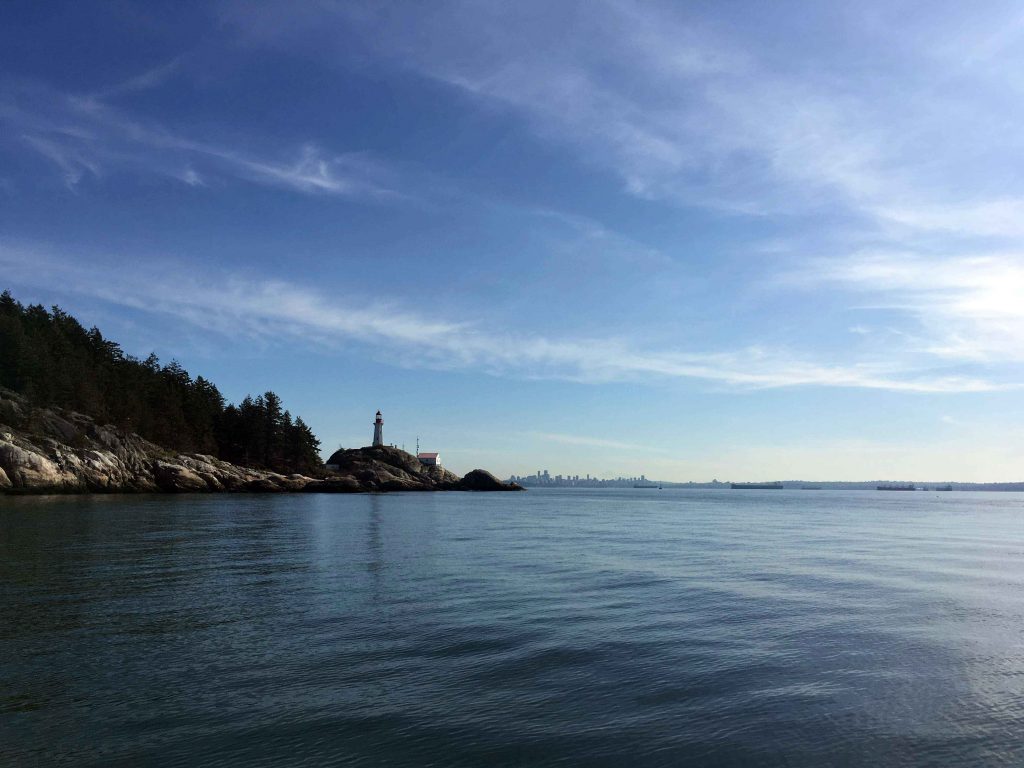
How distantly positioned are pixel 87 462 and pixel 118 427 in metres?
16.2

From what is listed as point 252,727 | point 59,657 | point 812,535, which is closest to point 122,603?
point 59,657

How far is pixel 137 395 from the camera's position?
121688 mm

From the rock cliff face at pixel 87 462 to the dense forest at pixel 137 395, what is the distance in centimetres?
514

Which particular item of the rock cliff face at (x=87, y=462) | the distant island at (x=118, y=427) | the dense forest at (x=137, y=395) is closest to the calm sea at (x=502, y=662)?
the rock cliff face at (x=87, y=462)

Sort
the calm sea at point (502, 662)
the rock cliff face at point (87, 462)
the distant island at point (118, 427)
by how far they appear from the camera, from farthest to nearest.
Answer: the distant island at point (118, 427), the rock cliff face at point (87, 462), the calm sea at point (502, 662)

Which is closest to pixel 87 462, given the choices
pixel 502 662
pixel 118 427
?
pixel 118 427

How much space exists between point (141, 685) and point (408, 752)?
22.0 ft

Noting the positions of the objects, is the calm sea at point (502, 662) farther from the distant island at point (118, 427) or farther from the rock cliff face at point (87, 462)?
the distant island at point (118, 427)

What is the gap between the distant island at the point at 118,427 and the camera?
9444 cm

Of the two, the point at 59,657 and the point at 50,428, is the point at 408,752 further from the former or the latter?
the point at 50,428

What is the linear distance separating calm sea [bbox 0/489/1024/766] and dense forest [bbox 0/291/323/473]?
89.2 meters

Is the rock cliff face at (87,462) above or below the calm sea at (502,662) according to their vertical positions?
above

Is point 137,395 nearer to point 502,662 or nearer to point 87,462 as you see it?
point 87,462

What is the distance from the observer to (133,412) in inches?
4700
